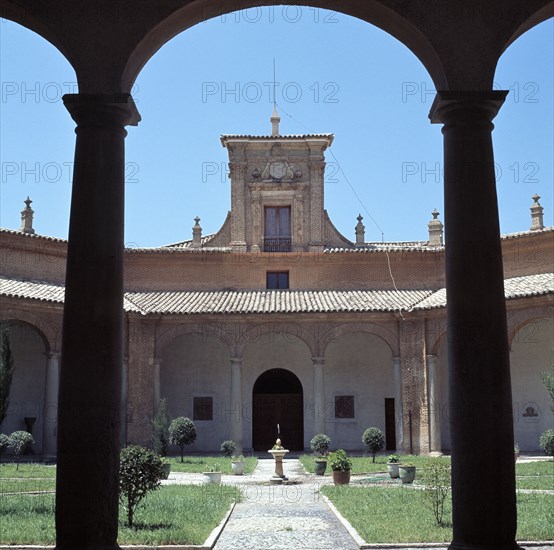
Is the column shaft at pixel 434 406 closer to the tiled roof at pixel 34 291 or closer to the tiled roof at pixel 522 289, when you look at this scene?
the tiled roof at pixel 522 289

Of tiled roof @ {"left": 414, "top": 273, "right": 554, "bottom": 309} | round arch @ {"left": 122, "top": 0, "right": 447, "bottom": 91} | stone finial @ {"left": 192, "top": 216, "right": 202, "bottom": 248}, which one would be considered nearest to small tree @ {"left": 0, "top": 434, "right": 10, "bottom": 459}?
stone finial @ {"left": 192, "top": 216, "right": 202, "bottom": 248}

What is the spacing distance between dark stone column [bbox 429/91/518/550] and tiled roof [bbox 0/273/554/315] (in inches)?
729

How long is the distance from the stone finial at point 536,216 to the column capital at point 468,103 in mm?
22794

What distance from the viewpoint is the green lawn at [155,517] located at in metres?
8.93

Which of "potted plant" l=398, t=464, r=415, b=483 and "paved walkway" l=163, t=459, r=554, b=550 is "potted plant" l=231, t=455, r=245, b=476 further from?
"potted plant" l=398, t=464, r=415, b=483

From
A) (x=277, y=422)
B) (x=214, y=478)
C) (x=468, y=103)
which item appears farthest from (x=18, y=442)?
(x=468, y=103)

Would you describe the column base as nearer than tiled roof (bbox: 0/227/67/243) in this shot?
Yes

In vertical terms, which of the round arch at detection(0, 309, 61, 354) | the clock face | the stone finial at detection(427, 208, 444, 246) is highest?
the clock face

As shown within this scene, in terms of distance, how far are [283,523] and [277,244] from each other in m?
18.9

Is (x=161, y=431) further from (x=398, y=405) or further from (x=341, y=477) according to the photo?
(x=341, y=477)

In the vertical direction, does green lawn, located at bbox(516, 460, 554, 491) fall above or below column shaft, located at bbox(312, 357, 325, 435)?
below

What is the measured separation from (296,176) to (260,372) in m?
7.39

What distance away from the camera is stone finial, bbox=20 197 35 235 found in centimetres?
2769

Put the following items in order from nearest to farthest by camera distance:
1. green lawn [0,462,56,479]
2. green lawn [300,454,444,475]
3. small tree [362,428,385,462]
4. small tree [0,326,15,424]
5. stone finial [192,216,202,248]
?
small tree [0,326,15,424]
green lawn [0,462,56,479]
green lawn [300,454,444,475]
small tree [362,428,385,462]
stone finial [192,216,202,248]
